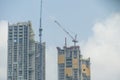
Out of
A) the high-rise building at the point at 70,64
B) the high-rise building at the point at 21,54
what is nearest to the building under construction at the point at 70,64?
the high-rise building at the point at 70,64

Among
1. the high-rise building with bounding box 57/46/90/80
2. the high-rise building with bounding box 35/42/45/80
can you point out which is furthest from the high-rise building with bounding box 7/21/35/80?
the high-rise building with bounding box 57/46/90/80

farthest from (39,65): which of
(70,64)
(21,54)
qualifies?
(70,64)

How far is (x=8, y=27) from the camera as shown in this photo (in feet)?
214

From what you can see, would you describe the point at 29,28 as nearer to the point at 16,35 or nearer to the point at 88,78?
the point at 16,35

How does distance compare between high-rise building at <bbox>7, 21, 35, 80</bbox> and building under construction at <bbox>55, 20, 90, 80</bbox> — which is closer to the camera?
high-rise building at <bbox>7, 21, 35, 80</bbox>

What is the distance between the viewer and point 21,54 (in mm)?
62562

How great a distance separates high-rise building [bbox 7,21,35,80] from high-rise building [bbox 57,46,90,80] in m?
6.73

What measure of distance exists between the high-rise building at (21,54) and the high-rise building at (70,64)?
673 centimetres

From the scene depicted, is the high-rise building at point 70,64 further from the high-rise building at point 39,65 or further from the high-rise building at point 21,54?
the high-rise building at point 21,54

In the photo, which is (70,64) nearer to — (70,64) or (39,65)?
(70,64)

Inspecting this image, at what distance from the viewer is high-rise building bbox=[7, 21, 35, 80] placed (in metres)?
61.9

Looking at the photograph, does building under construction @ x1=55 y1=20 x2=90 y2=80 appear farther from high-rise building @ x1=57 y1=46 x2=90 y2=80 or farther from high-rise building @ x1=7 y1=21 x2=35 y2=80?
high-rise building @ x1=7 y1=21 x2=35 y2=80

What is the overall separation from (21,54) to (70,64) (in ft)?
29.5

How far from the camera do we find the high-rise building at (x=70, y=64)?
68.3 metres
